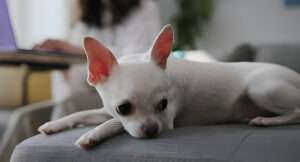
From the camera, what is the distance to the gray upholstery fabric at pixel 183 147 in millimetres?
821

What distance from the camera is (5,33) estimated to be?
116cm

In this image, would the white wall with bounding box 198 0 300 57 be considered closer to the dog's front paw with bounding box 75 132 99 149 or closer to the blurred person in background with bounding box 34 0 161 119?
the blurred person in background with bounding box 34 0 161 119

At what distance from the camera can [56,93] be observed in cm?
241

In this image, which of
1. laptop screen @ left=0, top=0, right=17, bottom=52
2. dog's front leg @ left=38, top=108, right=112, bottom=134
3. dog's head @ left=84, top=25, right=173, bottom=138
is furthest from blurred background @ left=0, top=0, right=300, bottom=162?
dog's head @ left=84, top=25, right=173, bottom=138

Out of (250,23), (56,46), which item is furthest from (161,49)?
(250,23)

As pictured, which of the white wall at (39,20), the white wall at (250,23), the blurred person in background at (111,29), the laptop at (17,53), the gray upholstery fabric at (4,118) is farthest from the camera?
the white wall at (250,23)

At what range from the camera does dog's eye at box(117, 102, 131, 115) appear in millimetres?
943

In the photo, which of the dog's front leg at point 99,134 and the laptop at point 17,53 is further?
the laptop at point 17,53

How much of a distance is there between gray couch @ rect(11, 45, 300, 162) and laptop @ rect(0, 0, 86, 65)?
0.31 m

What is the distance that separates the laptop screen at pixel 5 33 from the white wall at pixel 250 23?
2.80 meters

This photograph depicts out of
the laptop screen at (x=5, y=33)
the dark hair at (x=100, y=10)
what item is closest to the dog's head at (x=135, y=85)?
the laptop screen at (x=5, y=33)

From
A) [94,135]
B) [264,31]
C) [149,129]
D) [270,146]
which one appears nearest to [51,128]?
[94,135]

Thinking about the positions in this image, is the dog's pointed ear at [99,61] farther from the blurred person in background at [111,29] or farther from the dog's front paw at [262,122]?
the blurred person in background at [111,29]

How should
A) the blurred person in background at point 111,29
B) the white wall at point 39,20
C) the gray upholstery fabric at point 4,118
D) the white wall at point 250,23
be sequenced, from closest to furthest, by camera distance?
the gray upholstery fabric at point 4,118
the blurred person in background at point 111,29
the white wall at point 39,20
the white wall at point 250,23
